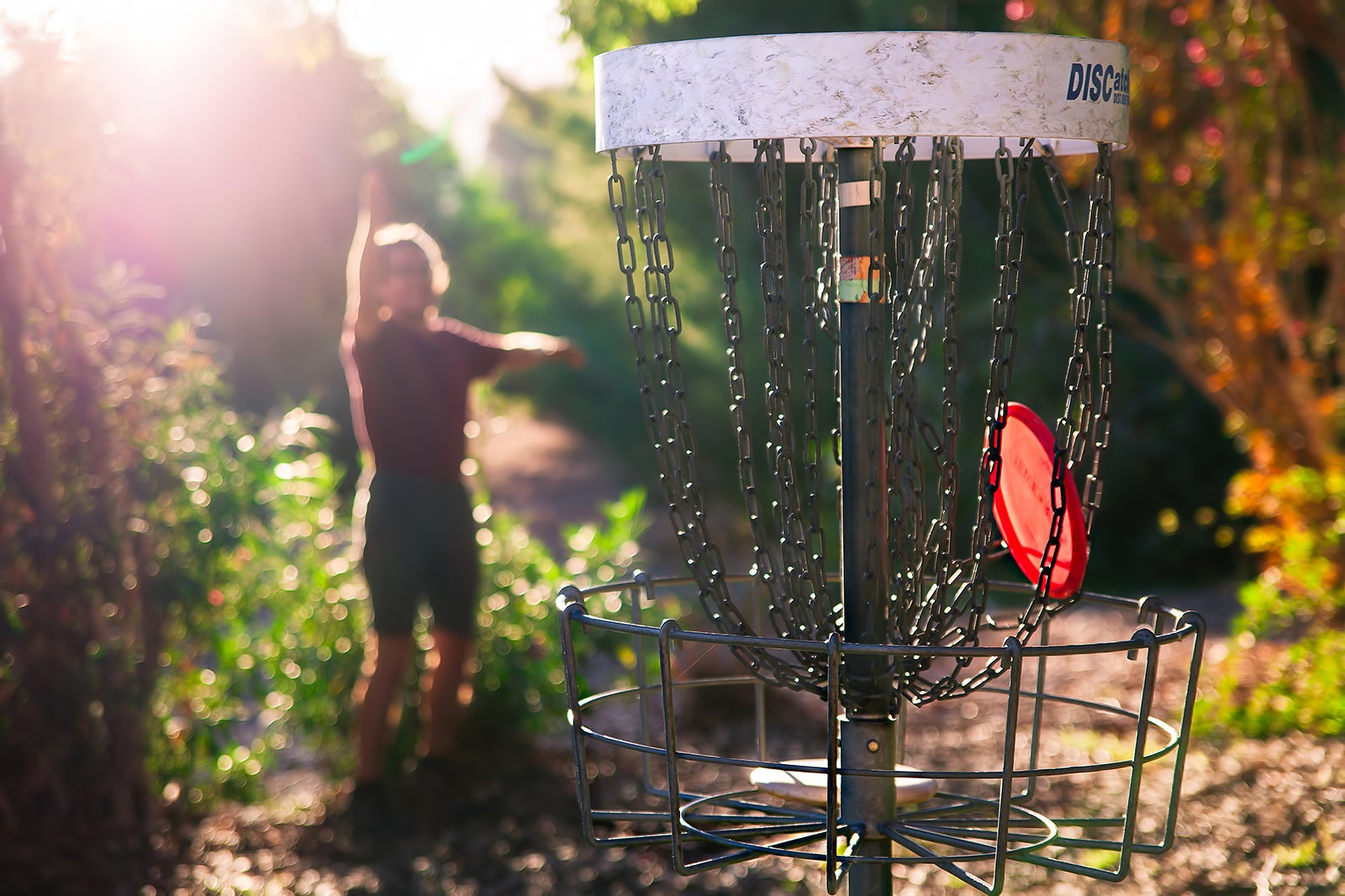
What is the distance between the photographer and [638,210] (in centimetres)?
157

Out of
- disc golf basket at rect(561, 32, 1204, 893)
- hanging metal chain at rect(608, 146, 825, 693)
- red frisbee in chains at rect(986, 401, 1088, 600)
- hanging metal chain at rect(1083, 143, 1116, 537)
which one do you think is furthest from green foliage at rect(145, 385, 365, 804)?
hanging metal chain at rect(1083, 143, 1116, 537)

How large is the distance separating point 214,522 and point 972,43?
10.1 ft

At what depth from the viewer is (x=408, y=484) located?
14.0ft

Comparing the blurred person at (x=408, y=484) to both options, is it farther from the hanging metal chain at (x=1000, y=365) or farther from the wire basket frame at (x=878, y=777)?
the hanging metal chain at (x=1000, y=365)

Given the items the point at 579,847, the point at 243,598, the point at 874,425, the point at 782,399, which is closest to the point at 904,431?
the point at 874,425

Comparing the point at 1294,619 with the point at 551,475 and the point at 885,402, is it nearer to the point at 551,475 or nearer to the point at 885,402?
the point at 885,402

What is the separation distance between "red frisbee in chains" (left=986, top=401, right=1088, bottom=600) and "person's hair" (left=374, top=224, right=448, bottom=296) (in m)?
2.94

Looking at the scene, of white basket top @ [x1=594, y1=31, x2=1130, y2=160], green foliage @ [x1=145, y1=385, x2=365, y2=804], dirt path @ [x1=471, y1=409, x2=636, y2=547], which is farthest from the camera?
dirt path @ [x1=471, y1=409, x2=636, y2=547]

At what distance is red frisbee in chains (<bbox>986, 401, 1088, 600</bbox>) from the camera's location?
1521 mm

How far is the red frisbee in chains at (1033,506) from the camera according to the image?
1521mm

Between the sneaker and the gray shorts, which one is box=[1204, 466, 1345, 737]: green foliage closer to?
the gray shorts

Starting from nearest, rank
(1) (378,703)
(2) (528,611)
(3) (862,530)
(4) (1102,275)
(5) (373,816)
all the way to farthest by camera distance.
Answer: (4) (1102,275)
(3) (862,530)
(5) (373,816)
(1) (378,703)
(2) (528,611)

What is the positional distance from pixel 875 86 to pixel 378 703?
3282 mm

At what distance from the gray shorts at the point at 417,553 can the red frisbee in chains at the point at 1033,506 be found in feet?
9.26
